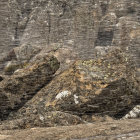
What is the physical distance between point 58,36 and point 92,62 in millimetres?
796

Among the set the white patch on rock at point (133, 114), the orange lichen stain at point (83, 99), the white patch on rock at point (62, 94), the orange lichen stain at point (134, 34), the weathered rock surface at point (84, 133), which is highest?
the orange lichen stain at point (134, 34)

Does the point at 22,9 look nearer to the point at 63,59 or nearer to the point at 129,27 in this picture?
the point at 63,59

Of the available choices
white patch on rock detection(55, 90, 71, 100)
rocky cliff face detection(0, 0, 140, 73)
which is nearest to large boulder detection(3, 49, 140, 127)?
white patch on rock detection(55, 90, 71, 100)

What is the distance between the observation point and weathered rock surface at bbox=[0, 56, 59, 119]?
513 cm

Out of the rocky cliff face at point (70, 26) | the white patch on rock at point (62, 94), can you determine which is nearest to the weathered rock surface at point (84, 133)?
the white patch on rock at point (62, 94)

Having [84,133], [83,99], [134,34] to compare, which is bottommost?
[83,99]

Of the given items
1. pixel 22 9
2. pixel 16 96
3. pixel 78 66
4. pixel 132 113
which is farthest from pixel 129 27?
pixel 16 96

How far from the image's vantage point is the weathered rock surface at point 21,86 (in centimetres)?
513

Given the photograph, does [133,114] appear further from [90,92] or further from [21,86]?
[21,86]

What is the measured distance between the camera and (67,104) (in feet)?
15.4

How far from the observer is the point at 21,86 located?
5.14 meters

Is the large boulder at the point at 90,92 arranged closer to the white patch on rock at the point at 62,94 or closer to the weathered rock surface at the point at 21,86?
the white patch on rock at the point at 62,94

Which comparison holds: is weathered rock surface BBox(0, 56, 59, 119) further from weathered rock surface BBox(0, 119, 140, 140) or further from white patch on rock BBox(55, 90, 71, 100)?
weathered rock surface BBox(0, 119, 140, 140)

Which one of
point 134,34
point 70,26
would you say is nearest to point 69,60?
point 70,26
